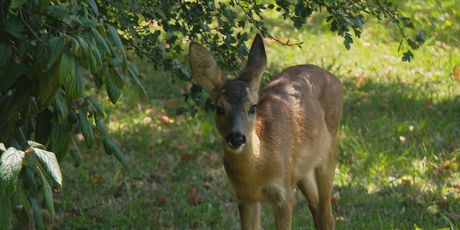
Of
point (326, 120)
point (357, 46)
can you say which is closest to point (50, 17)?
point (326, 120)

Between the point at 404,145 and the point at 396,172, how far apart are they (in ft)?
2.21

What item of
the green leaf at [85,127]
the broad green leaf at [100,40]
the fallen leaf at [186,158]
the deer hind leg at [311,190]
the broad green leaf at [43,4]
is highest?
the broad green leaf at [43,4]

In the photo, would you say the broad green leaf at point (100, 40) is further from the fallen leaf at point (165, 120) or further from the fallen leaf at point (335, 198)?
the fallen leaf at point (165, 120)

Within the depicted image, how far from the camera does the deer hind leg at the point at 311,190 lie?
6.62m

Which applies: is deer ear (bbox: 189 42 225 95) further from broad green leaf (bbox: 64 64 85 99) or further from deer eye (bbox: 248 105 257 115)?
broad green leaf (bbox: 64 64 85 99)

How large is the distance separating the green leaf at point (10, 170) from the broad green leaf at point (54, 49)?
377 millimetres

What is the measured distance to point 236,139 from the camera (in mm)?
5238

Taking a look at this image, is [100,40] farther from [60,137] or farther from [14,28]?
[60,137]

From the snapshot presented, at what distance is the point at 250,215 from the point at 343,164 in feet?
7.09

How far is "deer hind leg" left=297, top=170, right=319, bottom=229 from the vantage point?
662cm

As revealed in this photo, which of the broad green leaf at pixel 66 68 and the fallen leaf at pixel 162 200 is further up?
the broad green leaf at pixel 66 68

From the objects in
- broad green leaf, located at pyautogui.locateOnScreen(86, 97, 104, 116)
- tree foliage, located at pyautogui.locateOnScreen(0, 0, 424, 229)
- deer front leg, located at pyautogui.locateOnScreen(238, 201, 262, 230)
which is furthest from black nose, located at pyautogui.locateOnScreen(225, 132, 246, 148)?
broad green leaf, located at pyautogui.locateOnScreen(86, 97, 104, 116)

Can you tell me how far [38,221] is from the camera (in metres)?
4.60

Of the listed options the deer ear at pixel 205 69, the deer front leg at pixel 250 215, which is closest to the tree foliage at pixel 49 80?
the deer ear at pixel 205 69
